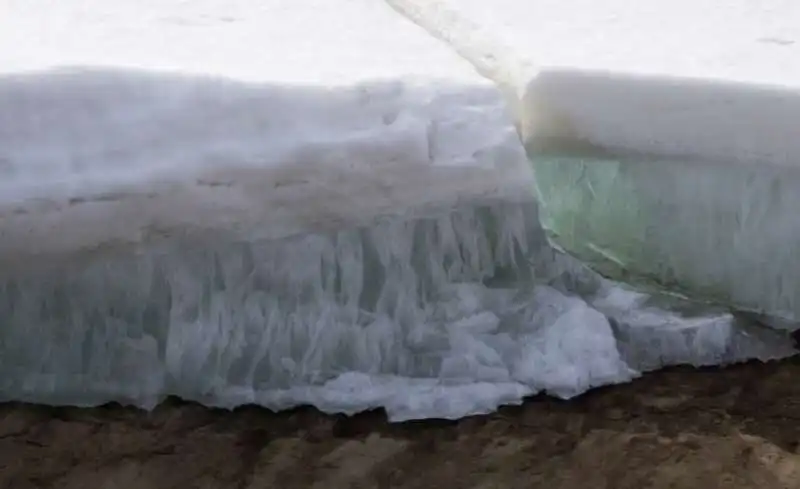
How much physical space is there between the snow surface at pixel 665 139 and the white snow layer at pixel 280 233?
18 millimetres

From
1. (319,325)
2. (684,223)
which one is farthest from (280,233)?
(684,223)

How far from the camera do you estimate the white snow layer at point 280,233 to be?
0.99 feet

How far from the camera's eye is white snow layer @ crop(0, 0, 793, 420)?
30cm

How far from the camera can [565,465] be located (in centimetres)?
33

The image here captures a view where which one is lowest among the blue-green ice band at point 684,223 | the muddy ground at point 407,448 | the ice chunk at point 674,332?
the muddy ground at point 407,448

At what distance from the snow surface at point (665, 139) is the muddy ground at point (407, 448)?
2.3 inches

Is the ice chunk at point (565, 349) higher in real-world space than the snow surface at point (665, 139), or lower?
lower

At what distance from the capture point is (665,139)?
352 mm

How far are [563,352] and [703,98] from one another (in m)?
0.11

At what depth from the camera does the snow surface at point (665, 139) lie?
35 cm

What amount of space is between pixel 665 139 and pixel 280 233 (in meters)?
0.14

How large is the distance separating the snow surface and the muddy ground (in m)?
0.06

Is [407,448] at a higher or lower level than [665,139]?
lower

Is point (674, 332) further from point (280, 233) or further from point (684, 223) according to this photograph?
point (280, 233)
